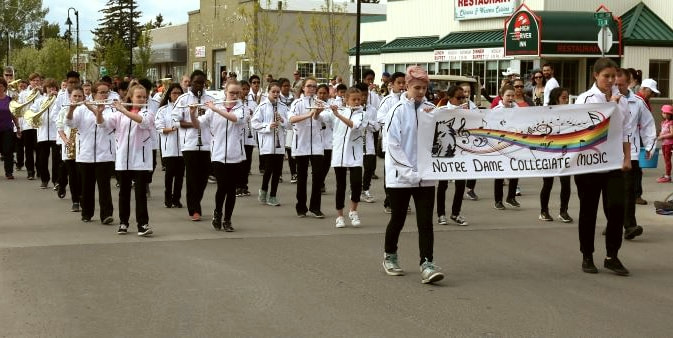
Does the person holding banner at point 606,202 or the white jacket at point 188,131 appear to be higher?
the white jacket at point 188,131

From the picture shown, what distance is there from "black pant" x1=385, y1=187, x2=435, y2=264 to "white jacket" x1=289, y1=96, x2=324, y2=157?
505cm

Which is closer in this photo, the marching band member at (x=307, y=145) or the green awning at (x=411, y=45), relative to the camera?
the marching band member at (x=307, y=145)

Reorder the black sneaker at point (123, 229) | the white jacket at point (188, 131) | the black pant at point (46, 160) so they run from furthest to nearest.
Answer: the black pant at point (46, 160) → the white jacket at point (188, 131) → the black sneaker at point (123, 229)

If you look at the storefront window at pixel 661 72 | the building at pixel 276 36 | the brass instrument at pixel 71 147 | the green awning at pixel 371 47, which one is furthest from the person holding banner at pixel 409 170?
the building at pixel 276 36

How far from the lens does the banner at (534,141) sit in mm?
9891

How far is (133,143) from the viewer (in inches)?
470

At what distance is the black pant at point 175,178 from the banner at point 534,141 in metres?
6.37

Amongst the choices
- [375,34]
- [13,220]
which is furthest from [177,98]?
[375,34]

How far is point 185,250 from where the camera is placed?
35.6 feet

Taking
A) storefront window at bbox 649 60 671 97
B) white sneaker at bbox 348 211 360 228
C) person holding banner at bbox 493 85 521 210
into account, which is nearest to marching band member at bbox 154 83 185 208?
white sneaker at bbox 348 211 360 228

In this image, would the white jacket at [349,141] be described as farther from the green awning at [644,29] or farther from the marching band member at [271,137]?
the green awning at [644,29]

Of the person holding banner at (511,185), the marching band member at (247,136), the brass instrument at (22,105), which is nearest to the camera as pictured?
the person holding banner at (511,185)

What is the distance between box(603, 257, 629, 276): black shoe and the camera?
31.3ft

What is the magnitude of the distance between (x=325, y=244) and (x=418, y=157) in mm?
2408
